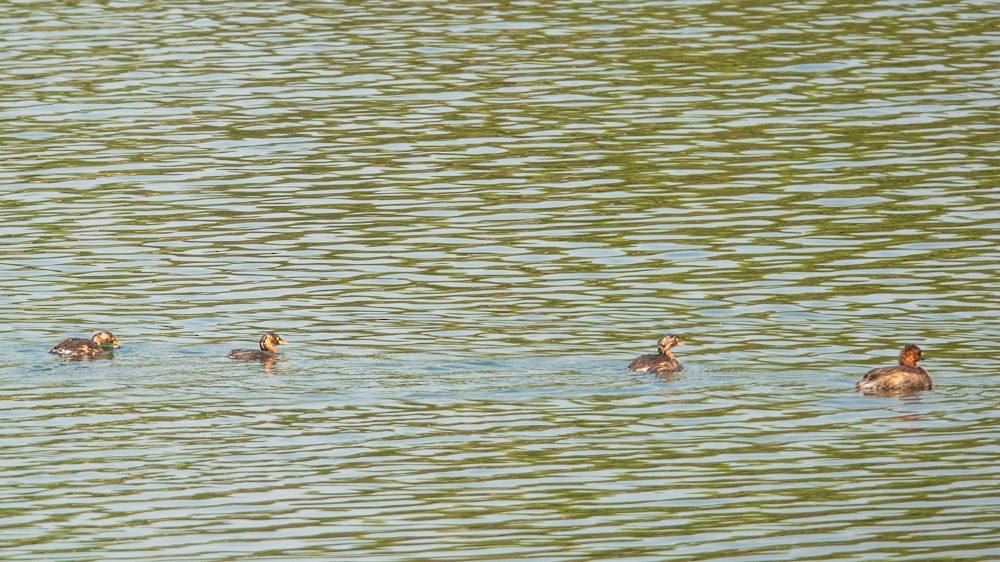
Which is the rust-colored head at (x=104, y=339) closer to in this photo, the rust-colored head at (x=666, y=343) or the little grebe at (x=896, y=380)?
the rust-colored head at (x=666, y=343)

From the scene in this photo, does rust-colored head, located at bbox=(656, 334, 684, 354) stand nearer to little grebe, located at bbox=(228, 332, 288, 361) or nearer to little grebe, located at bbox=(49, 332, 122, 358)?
little grebe, located at bbox=(228, 332, 288, 361)

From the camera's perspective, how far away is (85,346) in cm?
1811

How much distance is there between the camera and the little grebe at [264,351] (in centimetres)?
1788

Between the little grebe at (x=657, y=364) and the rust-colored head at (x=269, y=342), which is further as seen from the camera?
the rust-colored head at (x=269, y=342)

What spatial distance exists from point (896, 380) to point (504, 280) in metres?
6.17

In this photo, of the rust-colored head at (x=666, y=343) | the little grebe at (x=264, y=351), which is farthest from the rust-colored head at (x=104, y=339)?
the rust-colored head at (x=666, y=343)

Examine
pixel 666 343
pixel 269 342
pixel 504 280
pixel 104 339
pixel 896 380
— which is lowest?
pixel 504 280

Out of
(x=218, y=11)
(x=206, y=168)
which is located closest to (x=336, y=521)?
(x=206, y=168)

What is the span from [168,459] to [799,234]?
10.5m

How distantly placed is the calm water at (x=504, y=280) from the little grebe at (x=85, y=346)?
8.6 inches

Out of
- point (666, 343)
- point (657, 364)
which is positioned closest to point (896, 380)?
point (657, 364)

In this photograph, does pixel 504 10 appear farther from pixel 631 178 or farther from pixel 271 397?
pixel 271 397

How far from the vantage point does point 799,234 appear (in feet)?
76.5

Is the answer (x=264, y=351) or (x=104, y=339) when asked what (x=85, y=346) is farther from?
(x=264, y=351)
